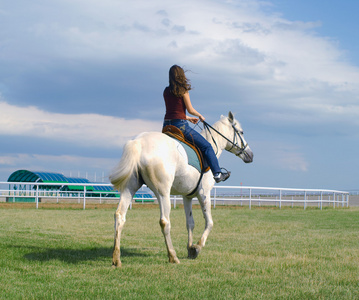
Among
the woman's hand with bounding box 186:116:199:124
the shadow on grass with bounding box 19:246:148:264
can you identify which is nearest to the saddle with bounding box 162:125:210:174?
the woman's hand with bounding box 186:116:199:124

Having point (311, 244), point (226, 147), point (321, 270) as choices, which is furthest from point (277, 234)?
point (321, 270)

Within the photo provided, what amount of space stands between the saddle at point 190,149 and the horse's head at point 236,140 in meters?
1.50

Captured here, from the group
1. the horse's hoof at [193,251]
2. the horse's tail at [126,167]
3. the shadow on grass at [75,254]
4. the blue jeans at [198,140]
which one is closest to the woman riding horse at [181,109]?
the blue jeans at [198,140]

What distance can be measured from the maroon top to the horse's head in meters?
1.68

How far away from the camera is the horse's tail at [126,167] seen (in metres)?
6.46

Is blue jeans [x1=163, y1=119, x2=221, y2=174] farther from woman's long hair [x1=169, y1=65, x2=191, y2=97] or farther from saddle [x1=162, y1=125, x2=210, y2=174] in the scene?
woman's long hair [x1=169, y1=65, x2=191, y2=97]

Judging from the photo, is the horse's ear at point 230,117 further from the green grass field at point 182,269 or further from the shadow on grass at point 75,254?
the shadow on grass at point 75,254

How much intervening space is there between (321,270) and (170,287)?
95.9 inches

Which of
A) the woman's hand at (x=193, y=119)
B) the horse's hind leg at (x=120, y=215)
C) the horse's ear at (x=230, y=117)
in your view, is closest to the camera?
the horse's hind leg at (x=120, y=215)

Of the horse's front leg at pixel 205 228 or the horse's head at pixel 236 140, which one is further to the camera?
the horse's head at pixel 236 140

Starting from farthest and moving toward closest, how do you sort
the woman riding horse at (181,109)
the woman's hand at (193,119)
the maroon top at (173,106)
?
the woman's hand at (193,119), the maroon top at (173,106), the woman riding horse at (181,109)

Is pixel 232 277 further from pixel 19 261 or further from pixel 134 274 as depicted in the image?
pixel 19 261

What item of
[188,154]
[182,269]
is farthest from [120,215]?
[188,154]

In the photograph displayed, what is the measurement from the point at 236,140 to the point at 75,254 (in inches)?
145
